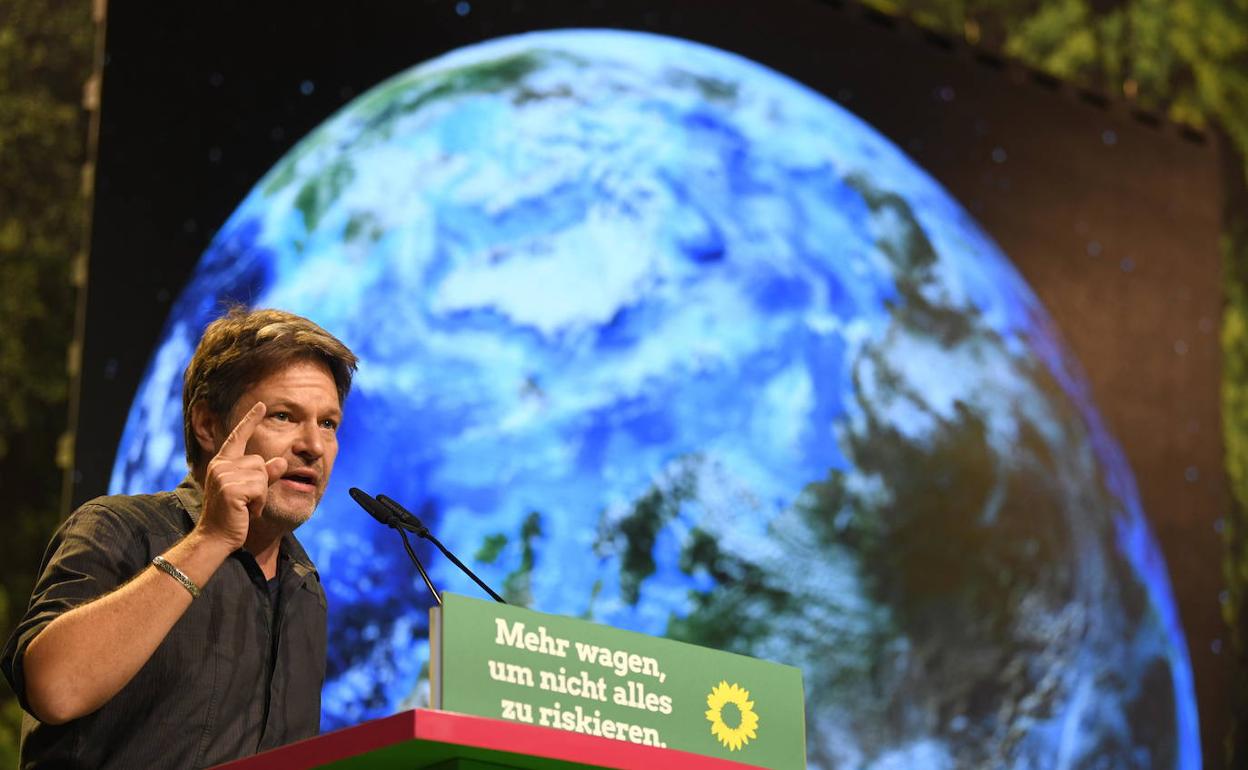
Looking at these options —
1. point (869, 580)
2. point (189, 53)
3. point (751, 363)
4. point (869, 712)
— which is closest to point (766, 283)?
point (751, 363)

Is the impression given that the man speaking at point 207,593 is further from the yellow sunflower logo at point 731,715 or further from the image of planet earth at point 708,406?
the image of planet earth at point 708,406

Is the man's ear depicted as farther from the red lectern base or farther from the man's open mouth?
the red lectern base

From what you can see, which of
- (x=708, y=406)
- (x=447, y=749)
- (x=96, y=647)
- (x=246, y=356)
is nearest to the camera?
(x=447, y=749)

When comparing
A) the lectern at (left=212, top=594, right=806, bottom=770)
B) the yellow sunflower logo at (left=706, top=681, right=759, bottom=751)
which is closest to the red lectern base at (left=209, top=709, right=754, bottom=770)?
the lectern at (left=212, top=594, right=806, bottom=770)

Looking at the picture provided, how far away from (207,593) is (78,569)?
0.19 m

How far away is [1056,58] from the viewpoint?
25.0ft

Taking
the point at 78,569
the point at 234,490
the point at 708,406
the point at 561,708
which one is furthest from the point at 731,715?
the point at 708,406

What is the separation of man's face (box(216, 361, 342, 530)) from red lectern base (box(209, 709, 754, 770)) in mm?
562

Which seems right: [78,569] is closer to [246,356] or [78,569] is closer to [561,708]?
[246,356]

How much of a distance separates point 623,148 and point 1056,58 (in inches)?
109

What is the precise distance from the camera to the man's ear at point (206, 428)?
7.68ft

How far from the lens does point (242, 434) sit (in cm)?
210

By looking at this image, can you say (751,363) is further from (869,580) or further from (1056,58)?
(1056,58)

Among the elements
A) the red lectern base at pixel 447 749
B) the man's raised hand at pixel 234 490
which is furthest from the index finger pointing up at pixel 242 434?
the red lectern base at pixel 447 749
